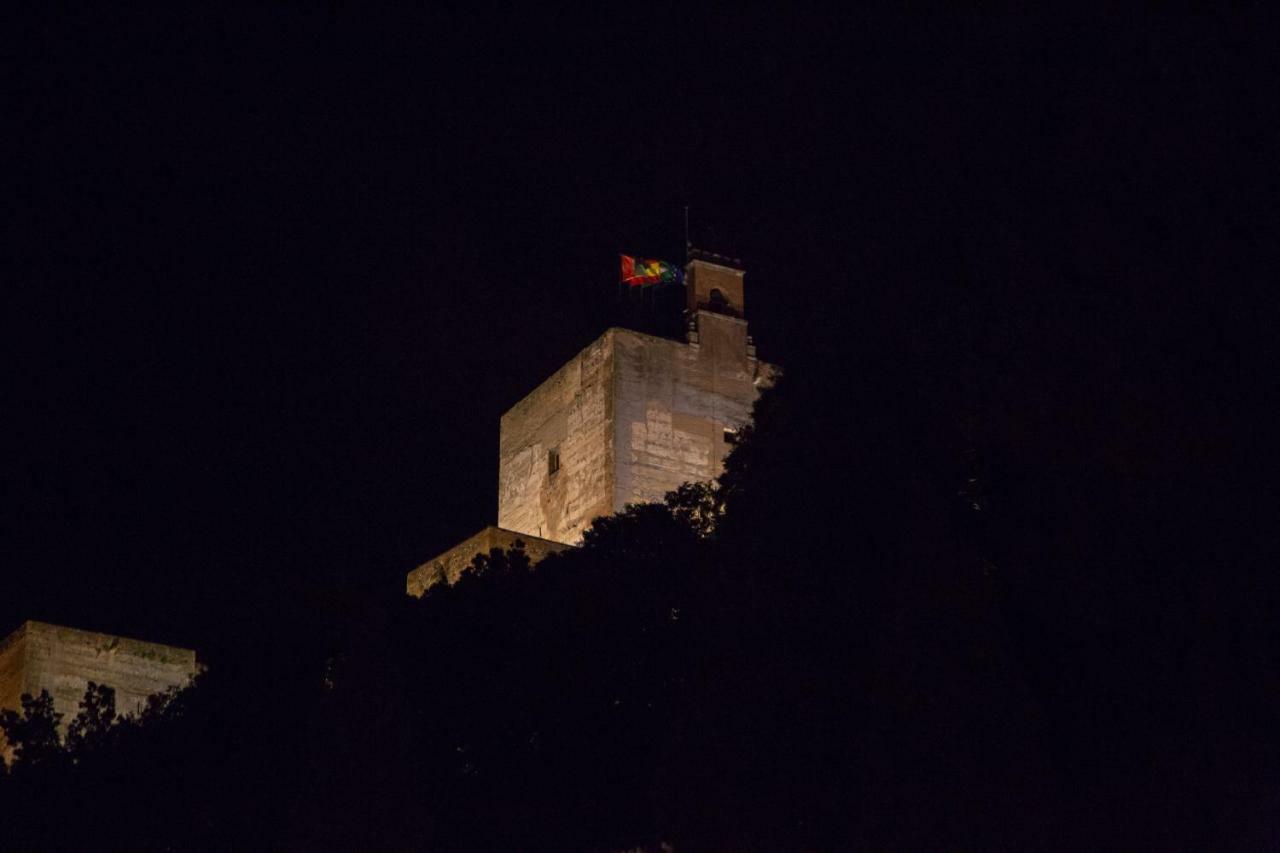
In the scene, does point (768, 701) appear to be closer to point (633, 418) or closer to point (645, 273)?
point (633, 418)

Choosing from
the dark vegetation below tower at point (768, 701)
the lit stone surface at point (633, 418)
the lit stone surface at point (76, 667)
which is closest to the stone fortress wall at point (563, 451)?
the lit stone surface at point (633, 418)

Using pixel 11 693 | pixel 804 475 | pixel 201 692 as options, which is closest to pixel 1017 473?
pixel 804 475

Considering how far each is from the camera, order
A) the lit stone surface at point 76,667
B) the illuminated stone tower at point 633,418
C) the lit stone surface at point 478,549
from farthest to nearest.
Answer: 1. the lit stone surface at point 76,667
2. the illuminated stone tower at point 633,418
3. the lit stone surface at point 478,549

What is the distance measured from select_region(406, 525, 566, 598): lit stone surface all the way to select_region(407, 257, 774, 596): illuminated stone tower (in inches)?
4.1

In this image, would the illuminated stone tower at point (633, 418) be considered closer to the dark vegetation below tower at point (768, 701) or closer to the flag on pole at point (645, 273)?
the flag on pole at point (645, 273)

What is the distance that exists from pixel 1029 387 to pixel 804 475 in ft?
8.91

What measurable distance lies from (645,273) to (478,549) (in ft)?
29.1

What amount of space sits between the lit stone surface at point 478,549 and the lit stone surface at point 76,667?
272 inches

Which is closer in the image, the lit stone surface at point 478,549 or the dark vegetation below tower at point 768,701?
the dark vegetation below tower at point 768,701

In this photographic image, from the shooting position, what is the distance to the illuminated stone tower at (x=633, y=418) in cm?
3547

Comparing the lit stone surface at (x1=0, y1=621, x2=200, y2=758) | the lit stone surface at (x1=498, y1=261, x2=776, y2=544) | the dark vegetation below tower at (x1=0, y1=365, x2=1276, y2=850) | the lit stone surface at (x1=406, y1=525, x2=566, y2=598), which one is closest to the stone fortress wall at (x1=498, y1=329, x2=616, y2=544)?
the lit stone surface at (x1=498, y1=261, x2=776, y2=544)

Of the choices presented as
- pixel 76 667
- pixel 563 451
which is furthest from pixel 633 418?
pixel 76 667

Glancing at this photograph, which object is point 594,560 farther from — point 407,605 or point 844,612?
point 844,612

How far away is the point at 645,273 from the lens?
3856cm
